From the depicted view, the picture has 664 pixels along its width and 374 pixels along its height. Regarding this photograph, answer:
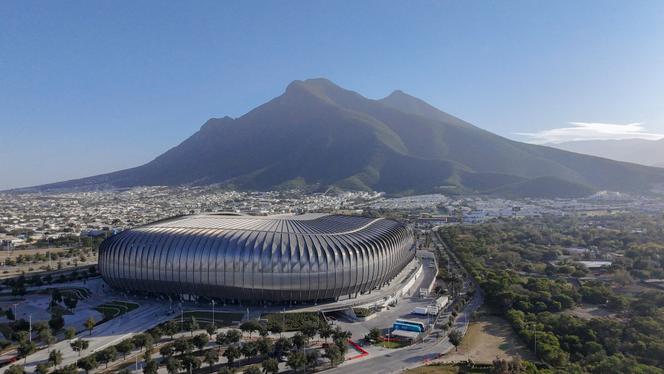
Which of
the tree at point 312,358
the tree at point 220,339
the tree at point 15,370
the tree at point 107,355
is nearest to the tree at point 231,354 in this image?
the tree at point 220,339

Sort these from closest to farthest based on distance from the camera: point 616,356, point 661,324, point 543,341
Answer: point 616,356, point 543,341, point 661,324

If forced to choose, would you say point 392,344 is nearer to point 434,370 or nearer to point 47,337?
point 434,370

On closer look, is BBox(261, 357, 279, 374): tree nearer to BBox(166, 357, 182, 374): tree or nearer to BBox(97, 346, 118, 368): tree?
BBox(166, 357, 182, 374): tree

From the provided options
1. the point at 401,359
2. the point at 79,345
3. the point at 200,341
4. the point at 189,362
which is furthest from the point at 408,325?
the point at 79,345

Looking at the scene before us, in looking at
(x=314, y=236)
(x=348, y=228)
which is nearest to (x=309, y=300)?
(x=314, y=236)

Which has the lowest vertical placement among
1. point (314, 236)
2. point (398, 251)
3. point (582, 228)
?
point (582, 228)

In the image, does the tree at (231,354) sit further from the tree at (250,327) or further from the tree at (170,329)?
the tree at (170,329)

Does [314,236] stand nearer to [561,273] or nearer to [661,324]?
[661,324]

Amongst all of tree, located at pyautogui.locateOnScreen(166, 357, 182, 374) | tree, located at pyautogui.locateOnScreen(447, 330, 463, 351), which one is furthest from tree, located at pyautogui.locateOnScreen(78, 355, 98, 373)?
tree, located at pyautogui.locateOnScreen(447, 330, 463, 351)
